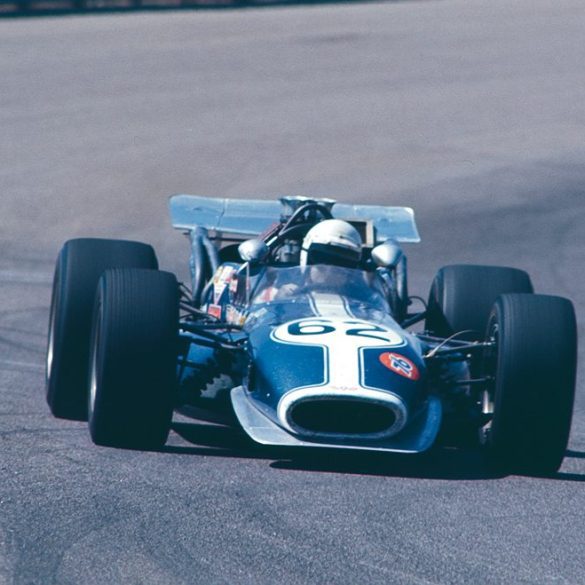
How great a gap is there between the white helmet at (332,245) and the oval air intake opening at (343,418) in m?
1.96

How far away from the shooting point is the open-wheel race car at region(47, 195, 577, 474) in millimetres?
7395

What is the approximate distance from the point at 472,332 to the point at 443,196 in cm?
911

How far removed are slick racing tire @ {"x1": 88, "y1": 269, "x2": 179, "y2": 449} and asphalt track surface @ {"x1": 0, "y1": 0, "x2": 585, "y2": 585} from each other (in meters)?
0.16

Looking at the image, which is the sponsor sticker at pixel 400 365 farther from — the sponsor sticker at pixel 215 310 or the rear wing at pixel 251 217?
the rear wing at pixel 251 217

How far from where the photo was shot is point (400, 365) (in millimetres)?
7570

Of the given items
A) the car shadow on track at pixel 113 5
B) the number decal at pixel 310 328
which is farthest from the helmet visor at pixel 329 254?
the car shadow on track at pixel 113 5

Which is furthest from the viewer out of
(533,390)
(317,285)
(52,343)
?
(52,343)

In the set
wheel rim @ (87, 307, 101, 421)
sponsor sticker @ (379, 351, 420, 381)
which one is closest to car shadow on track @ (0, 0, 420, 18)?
wheel rim @ (87, 307, 101, 421)

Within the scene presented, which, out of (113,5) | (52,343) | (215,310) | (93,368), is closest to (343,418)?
(93,368)

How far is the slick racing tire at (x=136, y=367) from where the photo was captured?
7.45 metres

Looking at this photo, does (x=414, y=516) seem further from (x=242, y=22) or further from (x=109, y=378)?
(x=242, y=22)

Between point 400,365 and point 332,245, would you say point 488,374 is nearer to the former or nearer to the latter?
point 400,365

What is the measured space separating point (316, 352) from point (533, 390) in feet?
3.73

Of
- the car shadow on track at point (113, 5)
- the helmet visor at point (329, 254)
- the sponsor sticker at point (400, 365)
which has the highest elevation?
the car shadow on track at point (113, 5)
